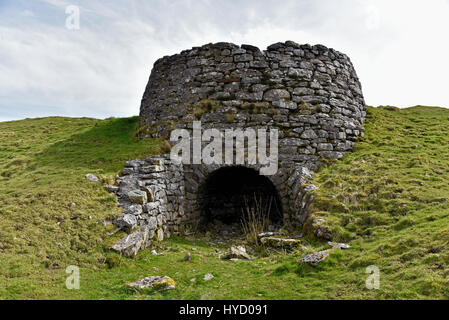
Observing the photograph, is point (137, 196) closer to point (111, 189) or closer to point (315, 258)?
point (111, 189)

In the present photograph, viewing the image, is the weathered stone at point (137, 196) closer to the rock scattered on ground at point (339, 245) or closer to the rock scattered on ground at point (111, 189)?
the rock scattered on ground at point (111, 189)

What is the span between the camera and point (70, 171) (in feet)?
27.0

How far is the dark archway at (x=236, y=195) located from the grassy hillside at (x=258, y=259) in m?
2.17

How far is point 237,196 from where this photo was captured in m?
10.9

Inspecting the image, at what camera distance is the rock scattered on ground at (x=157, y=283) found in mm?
4590

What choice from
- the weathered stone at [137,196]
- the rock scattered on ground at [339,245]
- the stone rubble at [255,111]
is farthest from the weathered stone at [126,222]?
the rock scattered on ground at [339,245]

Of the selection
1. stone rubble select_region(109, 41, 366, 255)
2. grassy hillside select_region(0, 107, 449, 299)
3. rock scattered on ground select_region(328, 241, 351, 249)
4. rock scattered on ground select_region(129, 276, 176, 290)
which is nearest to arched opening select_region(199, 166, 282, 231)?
stone rubble select_region(109, 41, 366, 255)

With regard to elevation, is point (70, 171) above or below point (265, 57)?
below

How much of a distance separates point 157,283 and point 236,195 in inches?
255
